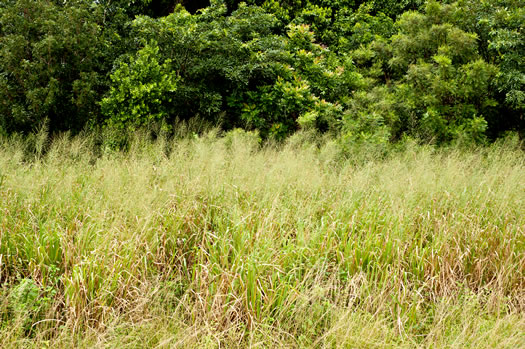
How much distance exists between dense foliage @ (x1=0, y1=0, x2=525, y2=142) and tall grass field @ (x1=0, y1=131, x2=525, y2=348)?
330cm

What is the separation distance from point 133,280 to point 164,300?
312 millimetres

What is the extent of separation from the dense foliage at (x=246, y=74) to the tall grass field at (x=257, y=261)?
10.8 ft

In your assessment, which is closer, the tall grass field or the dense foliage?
the tall grass field

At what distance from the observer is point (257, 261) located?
2.90 m

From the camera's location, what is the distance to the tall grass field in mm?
2508

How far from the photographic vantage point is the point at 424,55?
813 cm

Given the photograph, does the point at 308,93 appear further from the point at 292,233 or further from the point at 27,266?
the point at 27,266

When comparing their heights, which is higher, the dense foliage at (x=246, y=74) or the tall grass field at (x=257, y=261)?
the dense foliage at (x=246, y=74)

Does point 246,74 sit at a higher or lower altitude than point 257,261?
higher

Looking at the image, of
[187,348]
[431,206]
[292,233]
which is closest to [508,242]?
[431,206]

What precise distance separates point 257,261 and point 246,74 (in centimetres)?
580

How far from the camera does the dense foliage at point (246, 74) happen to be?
23.4 ft

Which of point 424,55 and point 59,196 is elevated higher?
point 424,55

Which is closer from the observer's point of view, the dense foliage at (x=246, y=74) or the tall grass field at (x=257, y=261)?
the tall grass field at (x=257, y=261)
